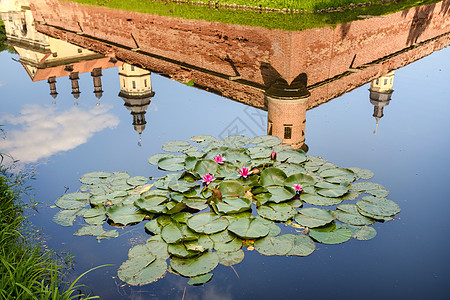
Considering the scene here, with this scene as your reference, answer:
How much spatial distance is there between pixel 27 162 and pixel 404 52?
10.8m

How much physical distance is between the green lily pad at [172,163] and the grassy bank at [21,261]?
1.72 m

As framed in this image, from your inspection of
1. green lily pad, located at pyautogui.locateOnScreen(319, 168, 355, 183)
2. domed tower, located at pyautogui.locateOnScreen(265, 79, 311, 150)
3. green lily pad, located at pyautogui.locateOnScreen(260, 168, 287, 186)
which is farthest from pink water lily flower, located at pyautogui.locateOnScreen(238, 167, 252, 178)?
domed tower, located at pyautogui.locateOnScreen(265, 79, 311, 150)

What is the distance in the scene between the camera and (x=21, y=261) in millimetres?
3850

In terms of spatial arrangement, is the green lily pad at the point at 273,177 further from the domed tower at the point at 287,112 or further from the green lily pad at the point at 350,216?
the domed tower at the point at 287,112

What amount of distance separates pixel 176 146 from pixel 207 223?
211 cm

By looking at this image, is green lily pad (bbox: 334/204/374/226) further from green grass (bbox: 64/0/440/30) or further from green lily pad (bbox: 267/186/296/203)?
green grass (bbox: 64/0/440/30)

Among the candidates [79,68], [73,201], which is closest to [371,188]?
[73,201]

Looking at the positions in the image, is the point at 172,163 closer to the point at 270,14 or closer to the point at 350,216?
the point at 350,216

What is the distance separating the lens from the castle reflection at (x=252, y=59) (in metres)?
7.84

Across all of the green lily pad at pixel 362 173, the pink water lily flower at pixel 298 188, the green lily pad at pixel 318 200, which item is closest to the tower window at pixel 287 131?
the green lily pad at pixel 362 173

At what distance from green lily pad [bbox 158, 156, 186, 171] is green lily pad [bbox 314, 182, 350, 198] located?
1737 mm

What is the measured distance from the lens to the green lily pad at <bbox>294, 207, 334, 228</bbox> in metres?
4.36

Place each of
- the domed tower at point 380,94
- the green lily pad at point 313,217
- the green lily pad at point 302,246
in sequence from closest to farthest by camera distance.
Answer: the green lily pad at point 302,246 < the green lily pad at point 313,217 < the domed tower at point 380,94

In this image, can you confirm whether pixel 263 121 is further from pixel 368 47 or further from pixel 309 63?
pixel 368 47
